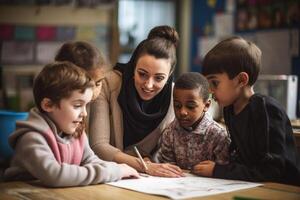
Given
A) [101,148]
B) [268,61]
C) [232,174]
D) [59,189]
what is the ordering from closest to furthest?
[59,189] → [232,174] → [101,148] → [268,61]

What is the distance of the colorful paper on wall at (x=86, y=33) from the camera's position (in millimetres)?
4609

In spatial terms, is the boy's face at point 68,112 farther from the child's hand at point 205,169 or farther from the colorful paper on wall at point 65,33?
the colorful paper on wall at point 65,33

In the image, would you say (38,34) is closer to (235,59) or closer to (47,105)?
(235,59)

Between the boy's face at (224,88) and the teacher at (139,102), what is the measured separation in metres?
0.22

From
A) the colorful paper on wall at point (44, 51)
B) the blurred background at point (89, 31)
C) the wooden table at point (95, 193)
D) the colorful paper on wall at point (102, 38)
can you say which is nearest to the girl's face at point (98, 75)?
the wooden table at point (95, 193)

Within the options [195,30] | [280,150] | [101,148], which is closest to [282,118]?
[280,150]

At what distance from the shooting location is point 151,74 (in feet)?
5.65

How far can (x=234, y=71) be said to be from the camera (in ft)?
5.12

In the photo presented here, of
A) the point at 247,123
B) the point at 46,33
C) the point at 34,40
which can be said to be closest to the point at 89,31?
the point at 46,33

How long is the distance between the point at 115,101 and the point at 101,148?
7.9 inches

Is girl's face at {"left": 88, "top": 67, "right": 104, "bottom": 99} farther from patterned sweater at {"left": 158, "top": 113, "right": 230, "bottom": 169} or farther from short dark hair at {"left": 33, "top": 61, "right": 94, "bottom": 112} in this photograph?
short dark hair at {"left": 33, "top": 61, "right": 94, "bottom": 112}

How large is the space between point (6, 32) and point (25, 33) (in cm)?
16

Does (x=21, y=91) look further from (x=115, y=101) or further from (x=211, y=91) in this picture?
(x=211, y=91)

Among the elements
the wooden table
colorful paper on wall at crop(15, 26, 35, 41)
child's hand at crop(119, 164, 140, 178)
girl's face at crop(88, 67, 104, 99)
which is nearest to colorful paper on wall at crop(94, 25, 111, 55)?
colorful paper on wall at crop(15, 26, 35, 41)
